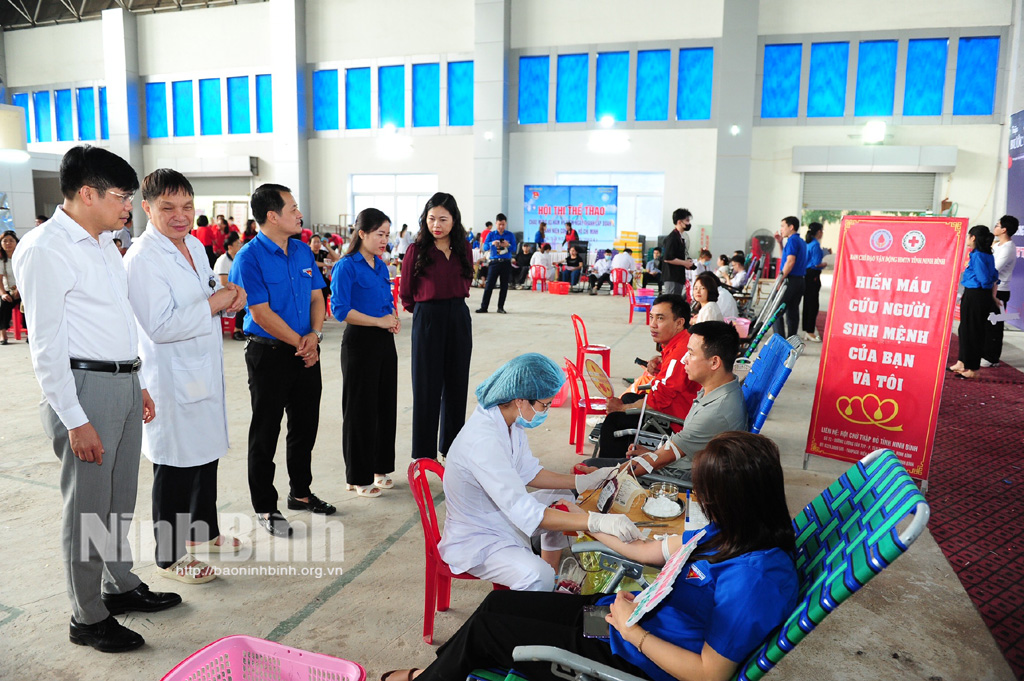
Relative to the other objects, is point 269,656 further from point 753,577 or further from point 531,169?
point 531,169

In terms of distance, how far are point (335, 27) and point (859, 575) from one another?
1983 centimetres

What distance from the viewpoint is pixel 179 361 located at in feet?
8.16

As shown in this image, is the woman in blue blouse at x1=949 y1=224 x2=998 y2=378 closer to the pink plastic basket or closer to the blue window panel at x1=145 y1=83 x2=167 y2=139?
the pink plastic basket

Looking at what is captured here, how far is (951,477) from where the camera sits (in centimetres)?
398

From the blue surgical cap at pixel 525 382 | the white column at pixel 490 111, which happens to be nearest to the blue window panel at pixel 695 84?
the white column at pixel 490 111

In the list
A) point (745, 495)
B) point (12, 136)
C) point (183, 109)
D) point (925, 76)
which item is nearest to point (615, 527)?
point (745, 495)

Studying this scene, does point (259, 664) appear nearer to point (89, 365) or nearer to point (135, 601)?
point (135, 601)

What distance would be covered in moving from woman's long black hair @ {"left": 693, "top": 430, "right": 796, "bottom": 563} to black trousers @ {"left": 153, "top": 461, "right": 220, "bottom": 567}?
80.7 inches

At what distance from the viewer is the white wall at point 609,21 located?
15.5 m

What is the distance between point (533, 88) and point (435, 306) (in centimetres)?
1465

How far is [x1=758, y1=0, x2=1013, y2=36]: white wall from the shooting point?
1393cm

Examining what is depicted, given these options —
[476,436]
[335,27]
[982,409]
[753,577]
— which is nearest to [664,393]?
[476,436]

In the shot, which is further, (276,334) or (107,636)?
(276,334)

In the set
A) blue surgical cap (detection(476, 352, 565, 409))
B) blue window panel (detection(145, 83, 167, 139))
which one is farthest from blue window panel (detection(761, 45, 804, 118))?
blue window panel (detection(145, 83, 167, 139))
